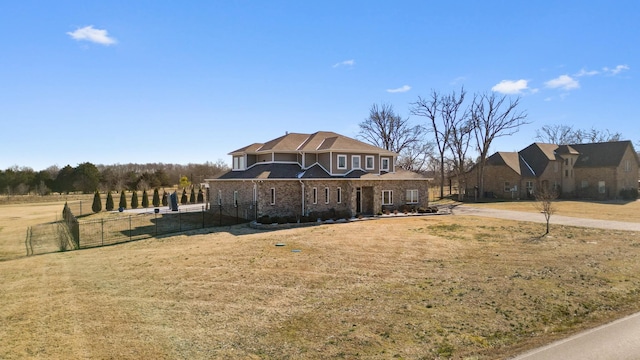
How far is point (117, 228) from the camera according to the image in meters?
27.0

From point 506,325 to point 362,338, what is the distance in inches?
149

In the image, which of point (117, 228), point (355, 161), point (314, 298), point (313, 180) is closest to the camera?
point (314, 298)

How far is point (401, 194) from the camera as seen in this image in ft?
106

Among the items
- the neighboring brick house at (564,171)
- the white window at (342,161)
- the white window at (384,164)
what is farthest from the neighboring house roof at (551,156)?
the white window at (342,161)

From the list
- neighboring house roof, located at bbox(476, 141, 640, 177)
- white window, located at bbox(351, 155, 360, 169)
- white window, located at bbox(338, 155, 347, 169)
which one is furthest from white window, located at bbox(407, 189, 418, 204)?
neighboring house roof, located at bbox(476, 141, 640, 177)

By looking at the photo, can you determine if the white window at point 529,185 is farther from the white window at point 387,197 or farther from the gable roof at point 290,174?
the white window at point 387,197

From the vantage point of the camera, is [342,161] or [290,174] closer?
[290,174]

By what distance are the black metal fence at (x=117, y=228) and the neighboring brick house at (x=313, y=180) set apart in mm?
702

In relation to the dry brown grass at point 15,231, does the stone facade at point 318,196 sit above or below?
above

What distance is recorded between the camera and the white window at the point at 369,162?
31.8m

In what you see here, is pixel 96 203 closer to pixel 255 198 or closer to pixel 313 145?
pixel 255 198

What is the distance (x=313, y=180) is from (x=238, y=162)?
935 cm

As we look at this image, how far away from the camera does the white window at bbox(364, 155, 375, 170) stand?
3183 centimetres

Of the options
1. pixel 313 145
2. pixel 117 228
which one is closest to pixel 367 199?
pixel 313 145
